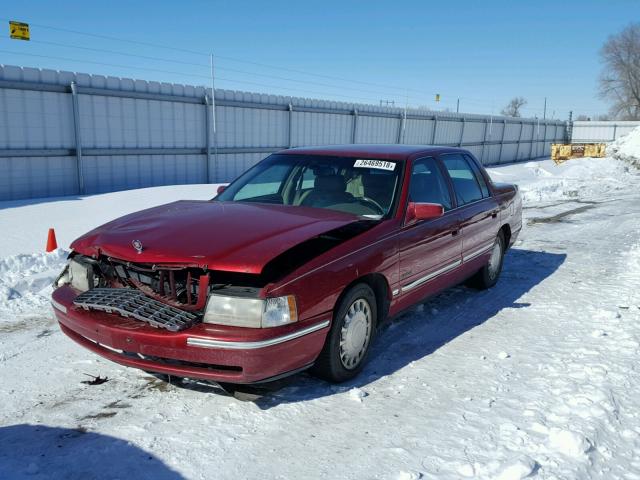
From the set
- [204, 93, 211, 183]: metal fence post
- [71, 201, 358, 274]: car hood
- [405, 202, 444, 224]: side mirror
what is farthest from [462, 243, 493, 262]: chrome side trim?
[204, 93, 211, 183]: metal fence post

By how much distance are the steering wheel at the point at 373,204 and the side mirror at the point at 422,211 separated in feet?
0.68

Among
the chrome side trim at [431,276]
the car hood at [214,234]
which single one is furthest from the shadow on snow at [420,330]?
the car hood at [214,234]

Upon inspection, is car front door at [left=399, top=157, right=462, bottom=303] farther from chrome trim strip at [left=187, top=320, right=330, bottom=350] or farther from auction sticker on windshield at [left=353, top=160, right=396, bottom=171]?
chrome trim strip at [left=187, top=320, right=330, bottom=350]

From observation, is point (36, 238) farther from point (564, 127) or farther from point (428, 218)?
point (564, 127)

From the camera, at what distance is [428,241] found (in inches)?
181

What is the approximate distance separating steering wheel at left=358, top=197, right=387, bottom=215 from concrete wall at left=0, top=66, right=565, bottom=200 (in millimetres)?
9127

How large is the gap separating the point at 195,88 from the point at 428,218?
1155cm

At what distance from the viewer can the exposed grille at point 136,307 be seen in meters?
3.16

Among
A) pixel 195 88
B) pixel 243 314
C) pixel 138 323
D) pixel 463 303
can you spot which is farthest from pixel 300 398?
pixel 195 88

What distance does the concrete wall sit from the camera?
436 inches

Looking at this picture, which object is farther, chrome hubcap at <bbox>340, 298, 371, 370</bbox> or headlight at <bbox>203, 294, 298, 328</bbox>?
chrome hubcap at <bbox>340, 298, 371, 370</bbox>

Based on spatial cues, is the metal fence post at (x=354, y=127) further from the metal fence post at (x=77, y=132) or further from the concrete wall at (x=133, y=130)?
the metal fence post at (x=77, y=132)

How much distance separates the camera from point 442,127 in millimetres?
26391

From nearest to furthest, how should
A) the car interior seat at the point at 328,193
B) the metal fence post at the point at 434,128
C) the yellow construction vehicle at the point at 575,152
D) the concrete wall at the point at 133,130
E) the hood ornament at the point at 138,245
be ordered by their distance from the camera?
the hood ornament at the point at 138,245 → the car interior seat at the point at 328,193 → the concrete wall at the point at 133,130 → the metal fence post at the point at 434,128 → the yellow construction vehicle at the point at 575,152
